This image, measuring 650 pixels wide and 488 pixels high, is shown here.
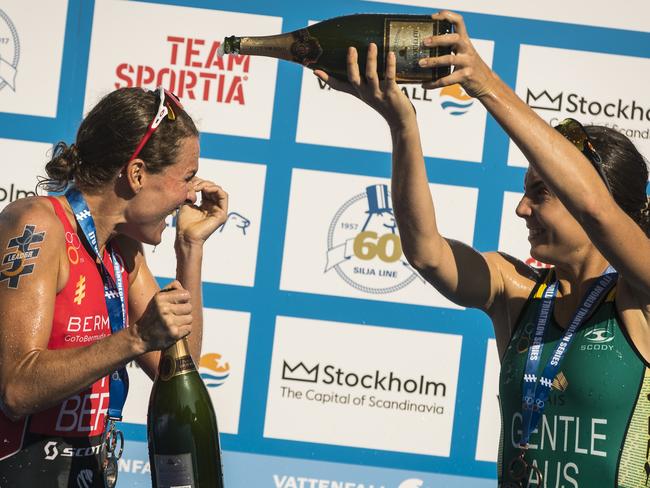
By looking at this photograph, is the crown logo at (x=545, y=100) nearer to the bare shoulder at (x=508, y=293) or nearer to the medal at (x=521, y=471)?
the bare shoulder at (x=508, y=293)

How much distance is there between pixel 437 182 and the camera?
3941mm

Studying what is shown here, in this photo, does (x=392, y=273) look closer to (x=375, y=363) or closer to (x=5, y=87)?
(x=375, y=363)

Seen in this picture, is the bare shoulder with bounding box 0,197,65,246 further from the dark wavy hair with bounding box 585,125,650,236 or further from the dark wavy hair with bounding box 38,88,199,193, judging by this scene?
the dark wavy hair with bounding box 585,125,650,236

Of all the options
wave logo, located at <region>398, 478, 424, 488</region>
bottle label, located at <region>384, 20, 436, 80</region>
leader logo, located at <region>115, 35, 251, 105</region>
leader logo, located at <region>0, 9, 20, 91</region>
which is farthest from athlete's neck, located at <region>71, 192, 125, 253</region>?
wave logo, located at <region>398, 478, 424, 488</region>

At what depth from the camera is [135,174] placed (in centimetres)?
203

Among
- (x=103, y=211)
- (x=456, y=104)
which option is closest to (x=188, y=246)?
(x=103, y=211)

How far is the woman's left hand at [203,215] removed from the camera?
2.24 m

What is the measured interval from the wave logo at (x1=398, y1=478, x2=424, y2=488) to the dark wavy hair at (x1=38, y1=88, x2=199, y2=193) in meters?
2.29

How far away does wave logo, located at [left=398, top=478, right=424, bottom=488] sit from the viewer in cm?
391

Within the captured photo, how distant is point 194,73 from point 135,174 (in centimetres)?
199

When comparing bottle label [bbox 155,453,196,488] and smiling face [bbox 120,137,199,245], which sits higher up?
smiling face [bbox 120,137,199,245]

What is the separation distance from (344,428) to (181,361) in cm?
219

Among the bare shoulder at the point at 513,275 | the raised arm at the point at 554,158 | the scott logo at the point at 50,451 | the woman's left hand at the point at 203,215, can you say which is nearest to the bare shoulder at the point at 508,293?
the bare shoulder at the point at 513,275

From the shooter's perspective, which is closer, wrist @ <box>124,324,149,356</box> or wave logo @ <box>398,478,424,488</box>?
wrist @ <box>124,324,149,356</box>
